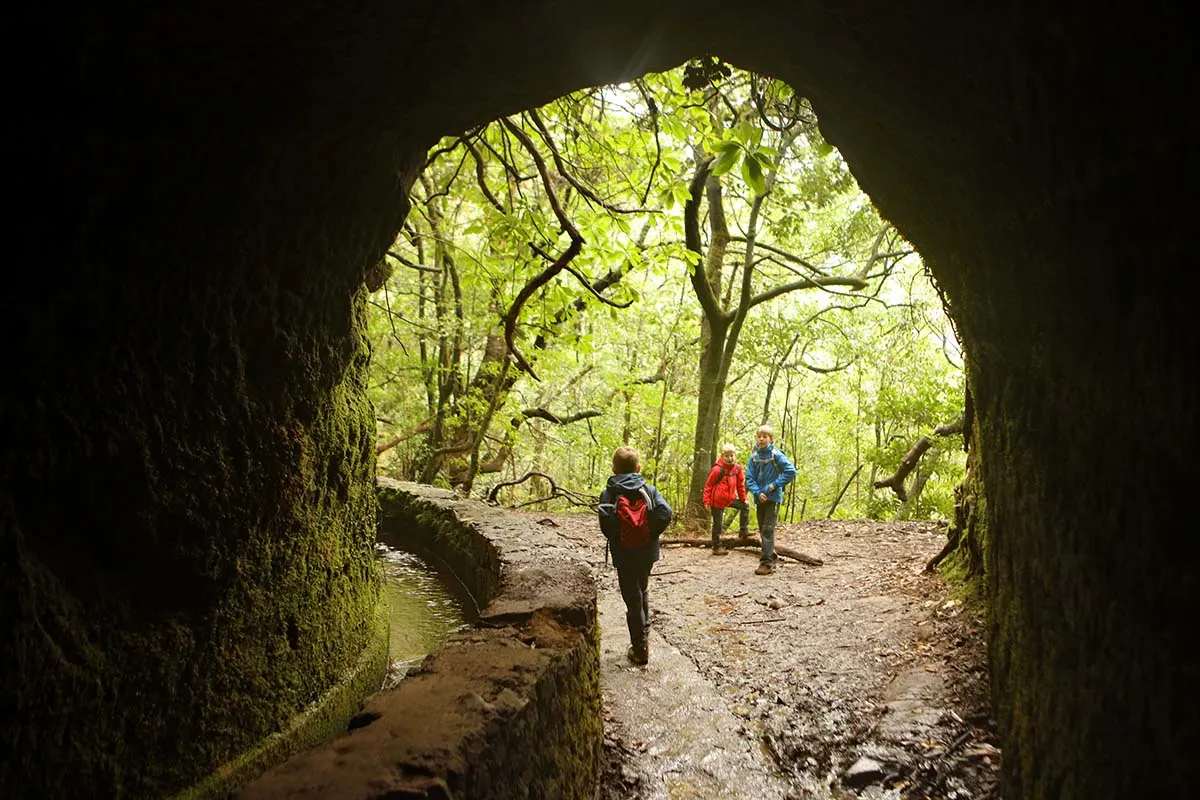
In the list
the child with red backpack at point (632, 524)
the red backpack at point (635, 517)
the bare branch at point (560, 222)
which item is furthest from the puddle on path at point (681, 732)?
the bare branch at point (560, 222)

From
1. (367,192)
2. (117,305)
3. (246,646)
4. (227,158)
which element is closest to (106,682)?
(246,646)

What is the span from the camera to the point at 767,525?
26.9 feet

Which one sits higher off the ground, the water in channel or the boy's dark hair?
the boy's dark hair

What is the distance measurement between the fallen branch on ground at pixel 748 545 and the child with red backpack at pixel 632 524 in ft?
13.5

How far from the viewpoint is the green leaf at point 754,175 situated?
359 centimetres

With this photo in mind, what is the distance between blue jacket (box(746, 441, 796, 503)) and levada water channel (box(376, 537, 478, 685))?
3.77 m

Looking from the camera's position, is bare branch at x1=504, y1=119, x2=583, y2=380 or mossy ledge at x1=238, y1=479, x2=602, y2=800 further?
bare branch at x1=504, y1=119, x2=583, y2=380

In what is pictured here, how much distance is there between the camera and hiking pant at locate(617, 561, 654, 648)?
5.20 metres

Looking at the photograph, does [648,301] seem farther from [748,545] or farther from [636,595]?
[636,595]

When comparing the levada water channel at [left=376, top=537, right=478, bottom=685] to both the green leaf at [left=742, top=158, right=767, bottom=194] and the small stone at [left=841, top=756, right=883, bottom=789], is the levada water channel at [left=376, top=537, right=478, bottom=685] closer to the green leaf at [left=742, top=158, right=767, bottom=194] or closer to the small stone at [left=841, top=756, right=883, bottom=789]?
the small stone at [left=841, top=756, right=883, bottom=789]

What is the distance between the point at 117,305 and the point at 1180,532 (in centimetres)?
311

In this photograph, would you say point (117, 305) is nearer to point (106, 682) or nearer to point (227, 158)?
point (227, 158)

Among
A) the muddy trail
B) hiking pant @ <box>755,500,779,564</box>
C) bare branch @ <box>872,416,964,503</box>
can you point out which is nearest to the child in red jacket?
hiking pant @ <box>755,500,779,564</box>

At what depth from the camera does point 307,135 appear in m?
2.70
